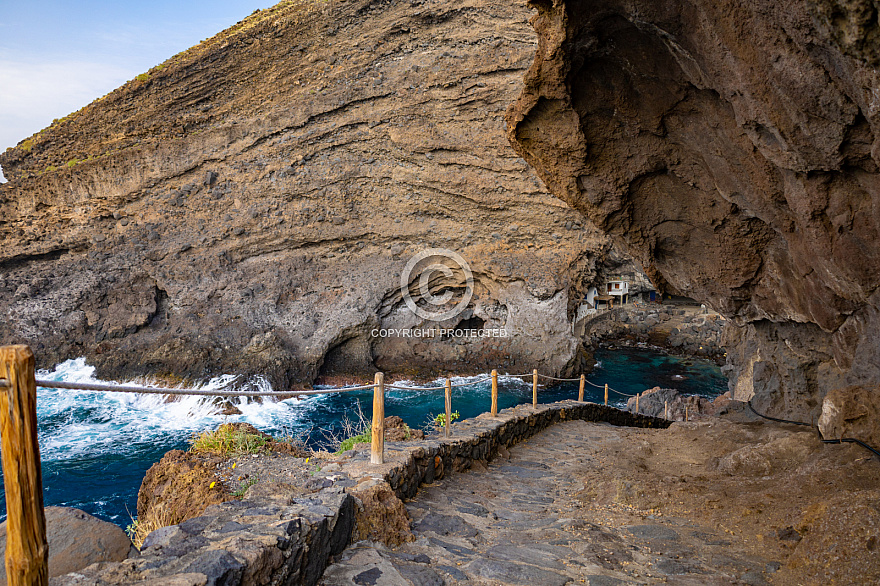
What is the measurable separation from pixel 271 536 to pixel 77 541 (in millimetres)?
885

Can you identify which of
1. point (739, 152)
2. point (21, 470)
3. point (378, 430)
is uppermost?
point (739, 152)

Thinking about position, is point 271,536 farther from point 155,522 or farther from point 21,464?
point 155,522

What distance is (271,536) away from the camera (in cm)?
261

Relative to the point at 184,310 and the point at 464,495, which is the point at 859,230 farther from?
the point at 184,310

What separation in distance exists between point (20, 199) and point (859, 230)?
27806 mm

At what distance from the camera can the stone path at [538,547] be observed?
3.10 metres

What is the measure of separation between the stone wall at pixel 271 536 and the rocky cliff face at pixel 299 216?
614 inches

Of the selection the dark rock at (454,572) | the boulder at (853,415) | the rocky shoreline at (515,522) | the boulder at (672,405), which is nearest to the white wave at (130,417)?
the rocky shoreline at (515,522)

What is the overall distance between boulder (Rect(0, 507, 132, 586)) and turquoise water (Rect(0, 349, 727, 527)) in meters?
7.06

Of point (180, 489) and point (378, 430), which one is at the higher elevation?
point (378, 430)

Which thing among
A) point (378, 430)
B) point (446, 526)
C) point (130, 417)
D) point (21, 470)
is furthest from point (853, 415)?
point (130, 417)

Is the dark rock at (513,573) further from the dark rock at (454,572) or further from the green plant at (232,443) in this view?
the green plant at (232,443)

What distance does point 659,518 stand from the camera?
172 inches

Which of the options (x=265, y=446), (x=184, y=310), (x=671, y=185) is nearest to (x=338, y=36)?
(x=184, y=310)
